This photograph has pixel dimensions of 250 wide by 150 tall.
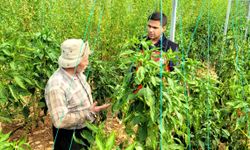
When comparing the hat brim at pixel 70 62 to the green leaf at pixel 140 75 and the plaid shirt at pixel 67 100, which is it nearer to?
the plaid shirt at pixel 67 100

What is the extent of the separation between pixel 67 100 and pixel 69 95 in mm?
35

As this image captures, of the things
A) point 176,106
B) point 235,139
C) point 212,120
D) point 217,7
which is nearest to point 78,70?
point 176,106

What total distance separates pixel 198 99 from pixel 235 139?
438 millimetres

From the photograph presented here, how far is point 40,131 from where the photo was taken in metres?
3.37

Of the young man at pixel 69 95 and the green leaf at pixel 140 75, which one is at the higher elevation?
the green leaf at pixel 140 75

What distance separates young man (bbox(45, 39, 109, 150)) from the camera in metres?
1.93

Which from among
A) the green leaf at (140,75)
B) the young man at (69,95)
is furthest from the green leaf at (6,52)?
the green leaf at (140,75)

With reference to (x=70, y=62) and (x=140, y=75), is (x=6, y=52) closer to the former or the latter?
(x=70, y=62)

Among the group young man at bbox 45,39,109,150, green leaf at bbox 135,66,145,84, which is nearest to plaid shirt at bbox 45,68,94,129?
young man at bbox 45,39,109,150

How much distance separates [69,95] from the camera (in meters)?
2.01

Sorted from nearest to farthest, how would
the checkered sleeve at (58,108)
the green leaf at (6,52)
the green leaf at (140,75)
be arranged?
the green leaf at (140,75), the checkered sleeve at (58,108), the green leaf at (6,52)

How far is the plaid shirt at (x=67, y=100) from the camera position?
1.93 meters

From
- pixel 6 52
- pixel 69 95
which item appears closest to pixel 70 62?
pixel 69 95

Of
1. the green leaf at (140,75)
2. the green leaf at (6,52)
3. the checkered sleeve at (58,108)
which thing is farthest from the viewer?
the green leaf at (6,52)
